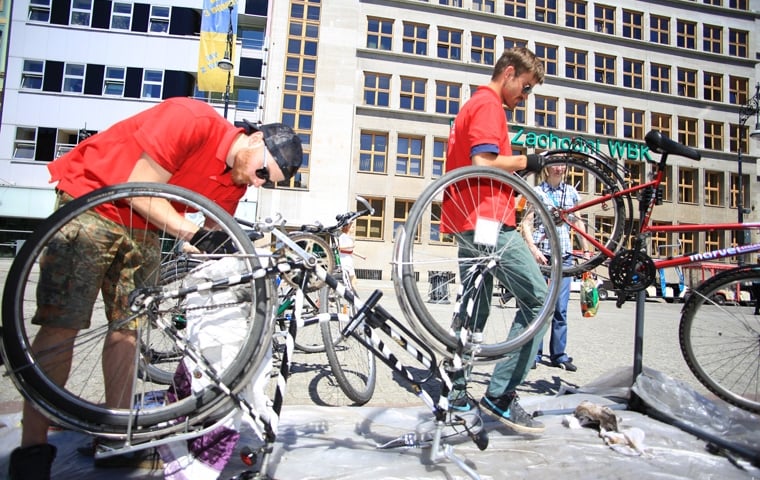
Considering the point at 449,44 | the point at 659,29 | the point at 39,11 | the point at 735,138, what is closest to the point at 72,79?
the point at 39,11

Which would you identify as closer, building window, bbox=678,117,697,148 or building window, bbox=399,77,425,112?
building window, bbox=399,77,425,112

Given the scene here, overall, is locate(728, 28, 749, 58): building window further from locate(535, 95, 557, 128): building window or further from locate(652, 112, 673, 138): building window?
locate(535, 95, 557, 128): building window

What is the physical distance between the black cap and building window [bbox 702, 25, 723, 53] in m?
42.5

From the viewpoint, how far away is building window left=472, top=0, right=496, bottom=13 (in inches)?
1141

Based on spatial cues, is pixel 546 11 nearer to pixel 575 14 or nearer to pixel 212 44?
pixel 575 14

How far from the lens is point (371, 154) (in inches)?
1068

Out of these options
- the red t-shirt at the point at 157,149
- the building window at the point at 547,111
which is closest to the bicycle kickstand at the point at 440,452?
the red t-shirt at the point at 157,149

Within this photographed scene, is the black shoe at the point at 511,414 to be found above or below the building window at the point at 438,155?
below

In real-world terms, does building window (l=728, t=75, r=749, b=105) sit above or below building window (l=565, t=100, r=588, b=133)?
above

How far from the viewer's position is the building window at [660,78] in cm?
3091

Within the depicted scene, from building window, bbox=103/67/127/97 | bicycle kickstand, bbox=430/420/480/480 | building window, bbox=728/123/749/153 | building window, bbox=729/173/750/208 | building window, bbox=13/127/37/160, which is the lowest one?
bicycle kickstand, bbox=430/420/480/480

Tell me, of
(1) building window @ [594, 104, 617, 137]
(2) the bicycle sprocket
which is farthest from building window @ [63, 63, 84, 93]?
(1) building window @ [594, 104, 617, 137]

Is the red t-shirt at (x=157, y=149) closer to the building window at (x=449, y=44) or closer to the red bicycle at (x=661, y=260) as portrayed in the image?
the red bicycle at (x=661, y=260)

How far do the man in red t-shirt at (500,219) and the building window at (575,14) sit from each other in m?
34.6
